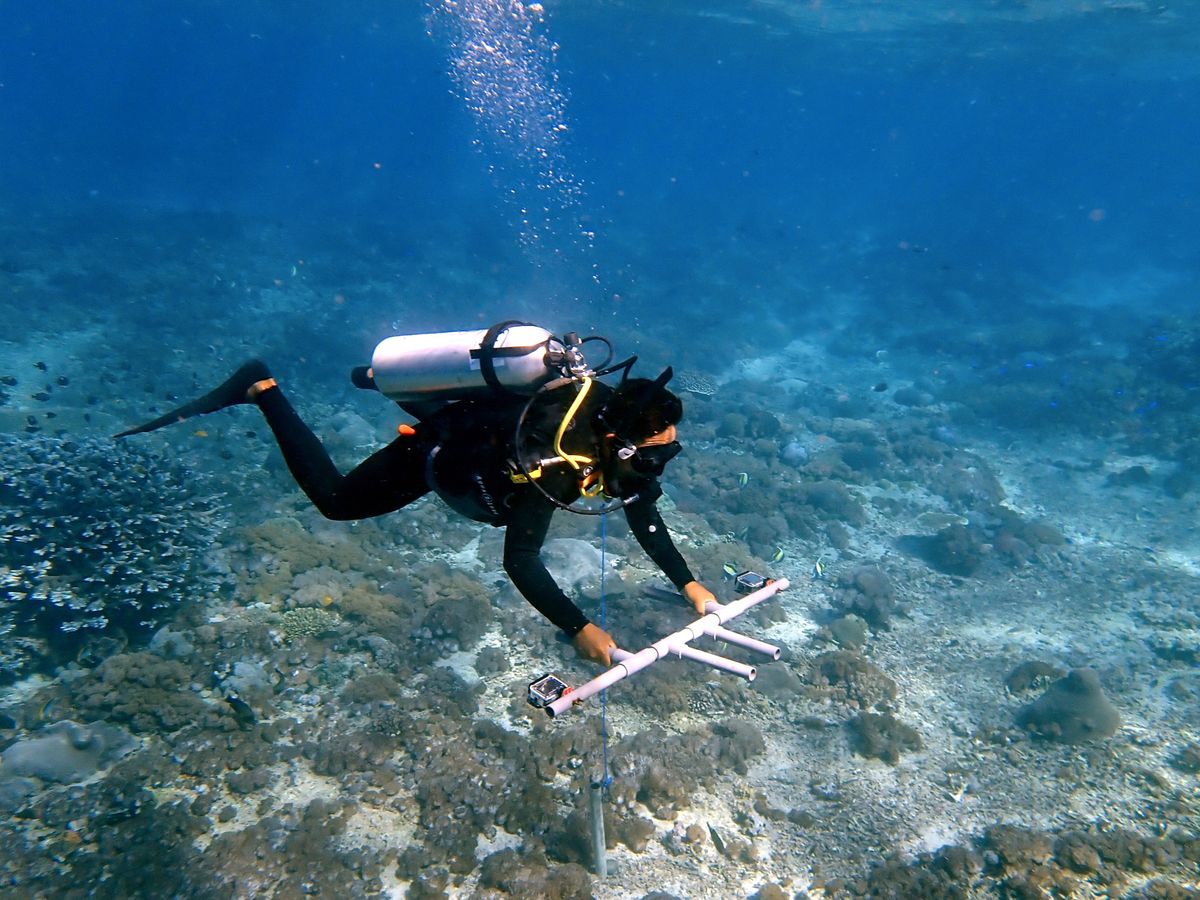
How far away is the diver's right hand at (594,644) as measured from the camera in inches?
139

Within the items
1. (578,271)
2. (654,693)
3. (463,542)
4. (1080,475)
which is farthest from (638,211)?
(654,693)

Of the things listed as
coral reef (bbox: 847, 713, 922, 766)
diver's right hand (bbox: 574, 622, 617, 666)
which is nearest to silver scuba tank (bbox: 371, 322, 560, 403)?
diver's right hand (bbox: 574, 622, 617, 666)

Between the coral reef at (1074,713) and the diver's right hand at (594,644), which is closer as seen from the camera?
the diver's right hand at (594,644)

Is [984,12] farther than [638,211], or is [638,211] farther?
[638,211]

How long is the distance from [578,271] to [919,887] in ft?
91.9

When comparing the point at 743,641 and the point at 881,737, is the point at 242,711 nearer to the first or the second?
the point at 743,641

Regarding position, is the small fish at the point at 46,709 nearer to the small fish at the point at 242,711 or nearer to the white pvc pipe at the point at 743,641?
the small fish at the point at 242,711

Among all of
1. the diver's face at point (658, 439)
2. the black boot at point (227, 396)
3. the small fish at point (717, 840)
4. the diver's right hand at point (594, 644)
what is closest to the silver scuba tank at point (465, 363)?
the diver's face at point (658, 439)

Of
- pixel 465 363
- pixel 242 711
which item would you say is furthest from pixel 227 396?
pixel 242 711

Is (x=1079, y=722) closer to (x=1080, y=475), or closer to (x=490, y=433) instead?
(x=490, y=433)

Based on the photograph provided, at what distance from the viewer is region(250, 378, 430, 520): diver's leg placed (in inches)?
178

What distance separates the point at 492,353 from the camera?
3.60 metres

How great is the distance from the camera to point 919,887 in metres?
5.39

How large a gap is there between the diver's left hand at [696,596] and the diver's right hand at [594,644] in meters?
0.79
